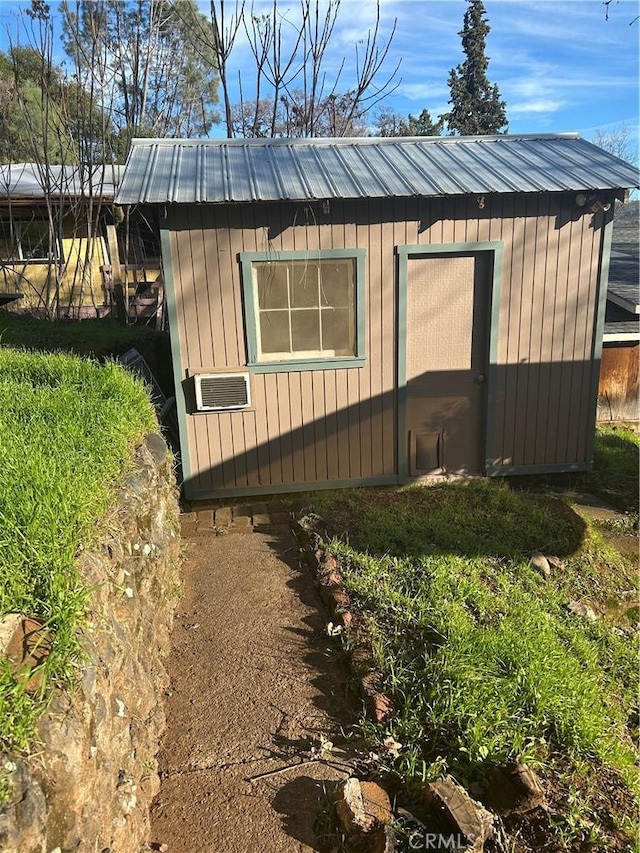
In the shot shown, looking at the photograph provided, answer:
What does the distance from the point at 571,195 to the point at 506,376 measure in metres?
1.72

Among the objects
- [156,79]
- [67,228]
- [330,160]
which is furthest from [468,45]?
[330,160]

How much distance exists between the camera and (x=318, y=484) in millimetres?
5617

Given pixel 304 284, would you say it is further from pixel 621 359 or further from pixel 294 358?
pixel 621 359

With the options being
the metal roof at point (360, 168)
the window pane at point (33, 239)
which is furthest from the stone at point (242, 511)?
the window pane at point (33, 239)

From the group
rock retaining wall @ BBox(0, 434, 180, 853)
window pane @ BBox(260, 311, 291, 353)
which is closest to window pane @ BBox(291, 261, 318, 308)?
window pane @ BBox(260, 311, 291, 353)

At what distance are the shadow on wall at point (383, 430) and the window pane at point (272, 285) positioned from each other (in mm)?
652

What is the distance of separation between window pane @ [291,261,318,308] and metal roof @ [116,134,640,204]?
60cm

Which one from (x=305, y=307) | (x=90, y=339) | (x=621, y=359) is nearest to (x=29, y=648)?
(x=305, y=307)

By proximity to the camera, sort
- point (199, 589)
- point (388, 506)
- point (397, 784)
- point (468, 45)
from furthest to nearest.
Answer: point (468, 45), point (388, 506), point (199, 589), point (397, 784)

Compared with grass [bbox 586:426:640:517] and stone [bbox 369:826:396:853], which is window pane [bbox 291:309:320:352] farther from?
stone [bbox 369:826:396:853]

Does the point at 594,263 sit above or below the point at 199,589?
Result: above

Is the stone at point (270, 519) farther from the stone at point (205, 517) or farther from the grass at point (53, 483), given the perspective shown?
the grass at point (53, 483)

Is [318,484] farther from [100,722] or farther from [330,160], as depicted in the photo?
[100,722]

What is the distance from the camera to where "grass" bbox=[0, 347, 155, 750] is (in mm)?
1778
